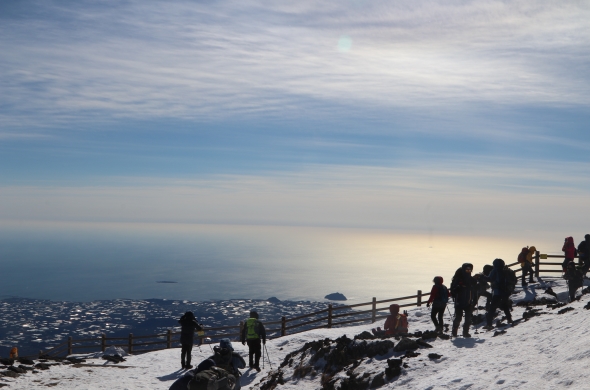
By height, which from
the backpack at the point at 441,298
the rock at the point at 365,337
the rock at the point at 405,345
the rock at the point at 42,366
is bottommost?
the rock at the point at 42,366

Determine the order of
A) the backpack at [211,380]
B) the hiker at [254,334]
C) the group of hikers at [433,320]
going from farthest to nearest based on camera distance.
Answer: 1. the hiker at [254,334]
2. the group of hikers at [433,320]
3. the backpack at [211,380]

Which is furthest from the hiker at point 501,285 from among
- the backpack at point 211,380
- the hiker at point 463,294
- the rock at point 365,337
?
the backpack at point 211,380

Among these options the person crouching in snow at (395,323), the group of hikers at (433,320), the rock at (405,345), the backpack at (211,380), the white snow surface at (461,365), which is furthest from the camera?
the person crouching in snow at (395,323)

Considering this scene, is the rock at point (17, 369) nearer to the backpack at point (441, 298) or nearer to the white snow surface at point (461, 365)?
the white snow surface at point (461, 365)

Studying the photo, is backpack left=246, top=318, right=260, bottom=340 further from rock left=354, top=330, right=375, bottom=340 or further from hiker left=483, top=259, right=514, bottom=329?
hiker left=483, top=259, right=514, bottom=329

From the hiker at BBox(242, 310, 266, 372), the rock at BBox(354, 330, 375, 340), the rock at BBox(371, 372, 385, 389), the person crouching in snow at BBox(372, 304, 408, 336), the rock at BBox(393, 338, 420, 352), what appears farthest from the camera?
the person crouching in snow at BBox(372, 304, 408, 336)

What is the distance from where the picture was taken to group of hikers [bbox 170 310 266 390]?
9.74 meters

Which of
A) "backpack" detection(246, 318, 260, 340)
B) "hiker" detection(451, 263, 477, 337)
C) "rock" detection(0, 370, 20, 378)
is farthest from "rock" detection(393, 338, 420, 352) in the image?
"rock" detection(0, 370, 20, 378)

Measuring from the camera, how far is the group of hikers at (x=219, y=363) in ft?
32.0

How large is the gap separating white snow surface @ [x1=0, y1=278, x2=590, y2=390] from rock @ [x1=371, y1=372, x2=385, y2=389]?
0.20 m

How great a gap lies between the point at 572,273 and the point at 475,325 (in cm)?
540

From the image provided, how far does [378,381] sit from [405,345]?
5.28ft

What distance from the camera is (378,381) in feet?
35.7

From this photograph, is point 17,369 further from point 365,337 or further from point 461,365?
point 461,365
